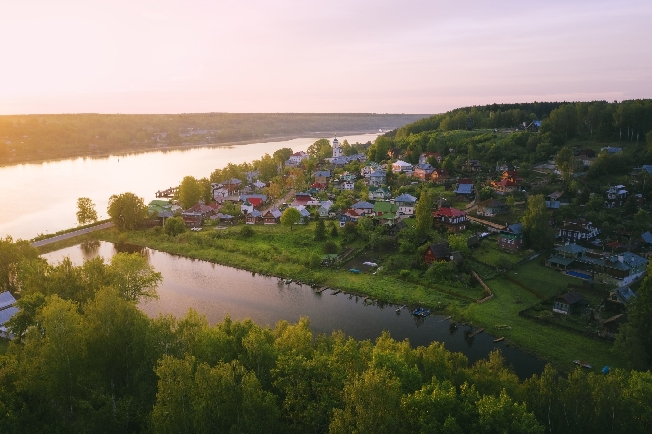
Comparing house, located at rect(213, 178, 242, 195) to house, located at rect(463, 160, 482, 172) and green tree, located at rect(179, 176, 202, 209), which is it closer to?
green tree, located at rect(179, 176, 202, 209)

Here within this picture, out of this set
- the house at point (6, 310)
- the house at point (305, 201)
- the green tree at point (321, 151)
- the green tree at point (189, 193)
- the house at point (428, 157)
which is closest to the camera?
the house at point (6, 310)

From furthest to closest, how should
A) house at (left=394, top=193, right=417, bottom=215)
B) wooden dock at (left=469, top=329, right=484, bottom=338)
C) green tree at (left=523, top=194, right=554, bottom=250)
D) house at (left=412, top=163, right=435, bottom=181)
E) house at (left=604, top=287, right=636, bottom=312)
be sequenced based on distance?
house at (left=412, top=163, right=435, bottom=181), house at (left=394, top=193, right=417, bottom=215), green tree at (left=523, top=194, right=554, bottom=250), house at (left=604, top=287, right=636, bottom=312), wooden dock at (left=469, top=329, right=484, bottom=338)

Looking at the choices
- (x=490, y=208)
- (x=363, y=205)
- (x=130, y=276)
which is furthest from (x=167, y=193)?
(x=490, y=208)

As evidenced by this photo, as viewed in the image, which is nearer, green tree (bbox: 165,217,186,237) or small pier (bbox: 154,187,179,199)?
green tree (bbox: 165,217,186,237)

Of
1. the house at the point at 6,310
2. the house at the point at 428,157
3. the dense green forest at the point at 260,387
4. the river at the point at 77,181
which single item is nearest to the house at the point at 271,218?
the river at the point at 77,181

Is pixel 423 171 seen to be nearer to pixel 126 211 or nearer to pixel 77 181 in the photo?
pixel 126 211

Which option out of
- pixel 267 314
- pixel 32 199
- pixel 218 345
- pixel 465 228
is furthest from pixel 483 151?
pixel 32 199

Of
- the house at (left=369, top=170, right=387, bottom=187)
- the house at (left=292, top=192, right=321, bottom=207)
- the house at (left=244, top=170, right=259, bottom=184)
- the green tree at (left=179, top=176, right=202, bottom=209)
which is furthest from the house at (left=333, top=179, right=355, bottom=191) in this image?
the green tree at (left=179, top=176, right=202, bottom=209)

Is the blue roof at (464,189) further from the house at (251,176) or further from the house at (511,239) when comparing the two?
the house at (251,176)
